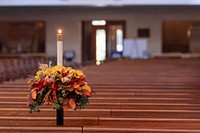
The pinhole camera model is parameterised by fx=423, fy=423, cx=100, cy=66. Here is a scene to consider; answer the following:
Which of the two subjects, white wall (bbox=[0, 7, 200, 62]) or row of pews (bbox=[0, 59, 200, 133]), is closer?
row of pews (bbox=[0, 59, 200, 133])

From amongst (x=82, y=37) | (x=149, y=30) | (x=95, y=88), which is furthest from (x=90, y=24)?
(x=95, y=88)

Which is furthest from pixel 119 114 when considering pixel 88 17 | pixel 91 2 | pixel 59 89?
pixel 88 17

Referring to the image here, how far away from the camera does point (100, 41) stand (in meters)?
16.6

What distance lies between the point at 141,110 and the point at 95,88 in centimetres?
150

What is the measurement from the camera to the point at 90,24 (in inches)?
637

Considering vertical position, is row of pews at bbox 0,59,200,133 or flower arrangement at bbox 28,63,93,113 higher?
flower arrangement at bbox 28,63,93,113

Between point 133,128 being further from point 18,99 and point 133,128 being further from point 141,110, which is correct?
point 18,99

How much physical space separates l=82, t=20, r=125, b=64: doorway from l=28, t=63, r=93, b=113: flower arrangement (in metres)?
13.5

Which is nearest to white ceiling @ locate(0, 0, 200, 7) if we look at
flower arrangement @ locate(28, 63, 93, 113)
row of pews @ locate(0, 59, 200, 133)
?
row of pews @ locate(0, 59, 200, 133)

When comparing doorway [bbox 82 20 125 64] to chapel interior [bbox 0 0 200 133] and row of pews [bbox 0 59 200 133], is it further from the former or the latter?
row of pews [bbox 0 59 200 133]

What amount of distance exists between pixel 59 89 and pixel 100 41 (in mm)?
14404

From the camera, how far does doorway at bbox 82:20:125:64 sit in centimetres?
1606

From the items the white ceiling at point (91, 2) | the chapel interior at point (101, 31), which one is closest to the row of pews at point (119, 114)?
the chapel interior at point (101, 31)

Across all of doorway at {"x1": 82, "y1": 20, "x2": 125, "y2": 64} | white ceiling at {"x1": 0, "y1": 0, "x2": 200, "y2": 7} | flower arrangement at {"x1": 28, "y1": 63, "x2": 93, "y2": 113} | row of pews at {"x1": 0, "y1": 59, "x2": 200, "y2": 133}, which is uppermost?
white ceiling at {"x1": 0, "y1": 0, "x2": 200, "y2": 7}
